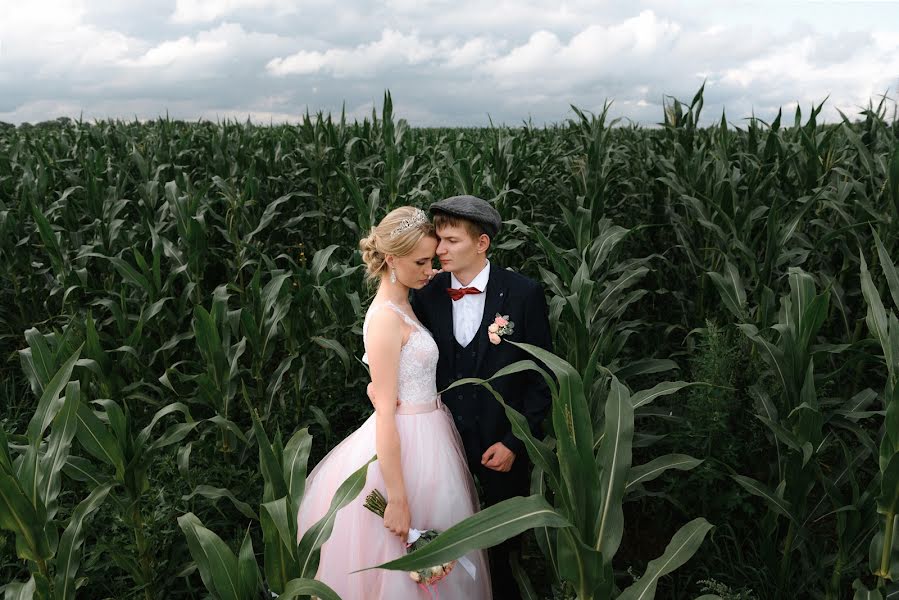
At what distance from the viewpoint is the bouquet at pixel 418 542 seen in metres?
1.81

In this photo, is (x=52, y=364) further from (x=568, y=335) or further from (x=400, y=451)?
(x=568, y=335)

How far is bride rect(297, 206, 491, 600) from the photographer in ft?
6.11

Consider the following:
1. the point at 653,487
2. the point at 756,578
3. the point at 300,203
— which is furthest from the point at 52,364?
the point at 300,203

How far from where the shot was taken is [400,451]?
6.23ft

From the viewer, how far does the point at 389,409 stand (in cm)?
184

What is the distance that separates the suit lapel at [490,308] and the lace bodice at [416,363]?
0.51ft

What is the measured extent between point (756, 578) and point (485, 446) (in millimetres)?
1389

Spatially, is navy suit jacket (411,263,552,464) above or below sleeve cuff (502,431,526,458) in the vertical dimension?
above

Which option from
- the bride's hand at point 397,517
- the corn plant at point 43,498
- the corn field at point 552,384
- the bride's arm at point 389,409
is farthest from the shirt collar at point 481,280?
the corn plant at point 43,498

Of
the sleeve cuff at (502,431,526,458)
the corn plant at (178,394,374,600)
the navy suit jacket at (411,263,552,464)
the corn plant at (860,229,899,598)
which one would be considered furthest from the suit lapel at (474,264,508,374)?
the corn plant at (860,229,899,598)

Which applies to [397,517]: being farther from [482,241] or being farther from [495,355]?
[482,241]

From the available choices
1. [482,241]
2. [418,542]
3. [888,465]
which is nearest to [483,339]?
[482,241]

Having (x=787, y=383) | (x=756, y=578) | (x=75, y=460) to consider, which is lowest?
(x=756, y=578)

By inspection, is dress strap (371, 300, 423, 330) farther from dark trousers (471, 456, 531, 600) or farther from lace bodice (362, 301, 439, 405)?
dark trousers (471, 456, 531, 600)
